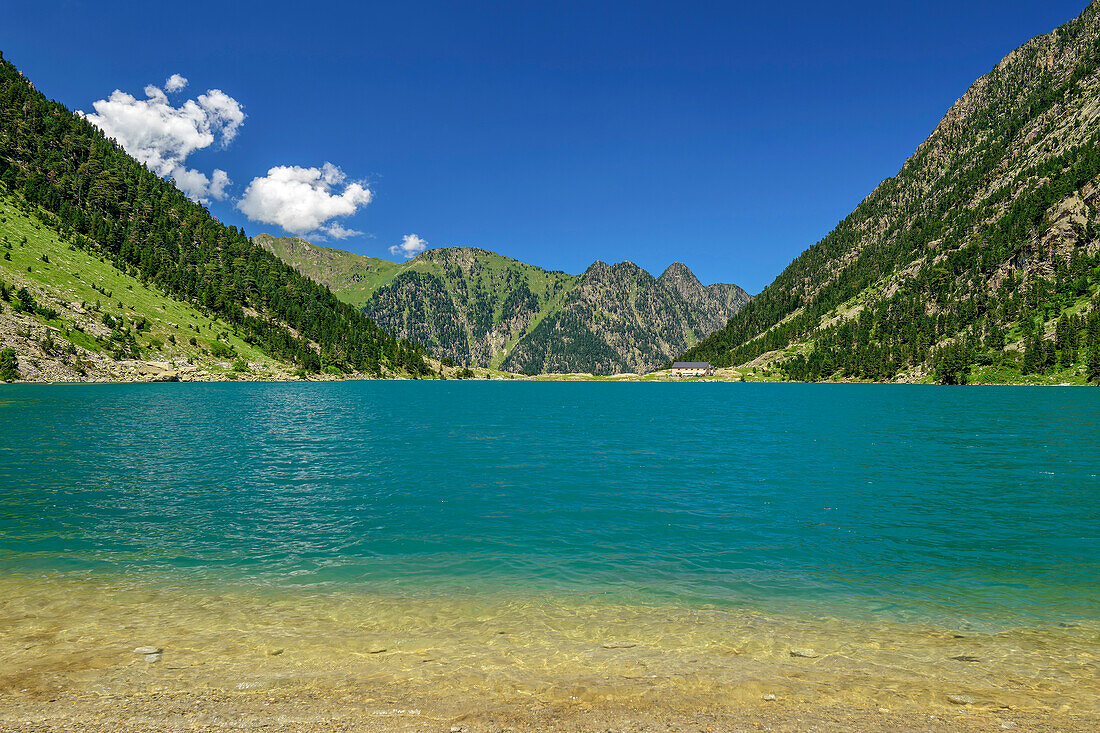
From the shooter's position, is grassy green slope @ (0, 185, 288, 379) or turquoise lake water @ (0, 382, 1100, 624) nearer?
turquoise lake water @ (0, 382, 1100, 624)

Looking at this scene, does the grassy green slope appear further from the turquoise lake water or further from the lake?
the lake

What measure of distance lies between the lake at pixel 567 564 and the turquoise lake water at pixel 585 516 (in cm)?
18

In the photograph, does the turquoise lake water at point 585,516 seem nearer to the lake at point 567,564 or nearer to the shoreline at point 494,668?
the lake at point 567,564

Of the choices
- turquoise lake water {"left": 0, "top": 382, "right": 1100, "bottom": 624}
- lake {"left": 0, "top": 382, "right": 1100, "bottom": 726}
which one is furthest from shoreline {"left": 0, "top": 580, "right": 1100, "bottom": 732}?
turquoise lake water {"left": 0, "top": 382, "right": 1100, "bottom": 624}

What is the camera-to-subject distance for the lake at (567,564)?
13.2m

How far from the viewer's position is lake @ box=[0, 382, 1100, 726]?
13211 mm

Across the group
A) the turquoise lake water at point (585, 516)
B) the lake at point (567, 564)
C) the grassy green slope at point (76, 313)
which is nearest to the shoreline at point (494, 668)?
the lake at point (567, 564)

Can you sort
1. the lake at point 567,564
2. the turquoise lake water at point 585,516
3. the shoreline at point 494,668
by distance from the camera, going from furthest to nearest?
1. the turquoise lake water at point 585,516
2. the lake at point 567,564
3. the shoreline at point 494,668

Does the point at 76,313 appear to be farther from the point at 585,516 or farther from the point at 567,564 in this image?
the point at 567,564

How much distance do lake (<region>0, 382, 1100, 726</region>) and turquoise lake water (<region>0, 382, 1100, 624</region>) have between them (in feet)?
0.58

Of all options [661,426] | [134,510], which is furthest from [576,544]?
[661,426]

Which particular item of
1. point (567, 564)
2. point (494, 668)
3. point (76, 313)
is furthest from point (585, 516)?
point (76, 313)

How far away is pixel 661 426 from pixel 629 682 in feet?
218

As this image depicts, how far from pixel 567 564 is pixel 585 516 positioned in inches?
301
